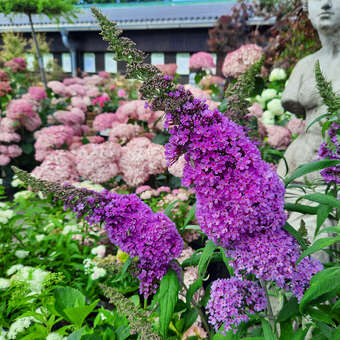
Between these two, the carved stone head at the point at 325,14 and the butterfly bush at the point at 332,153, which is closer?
the butterfly bush at the point at 332,153

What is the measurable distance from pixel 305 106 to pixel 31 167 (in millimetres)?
3721

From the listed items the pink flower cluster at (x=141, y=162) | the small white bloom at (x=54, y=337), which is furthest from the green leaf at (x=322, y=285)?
the pink flower cluster at (x=141, y=162)

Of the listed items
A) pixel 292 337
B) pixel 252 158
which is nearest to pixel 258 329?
pixel 292 337

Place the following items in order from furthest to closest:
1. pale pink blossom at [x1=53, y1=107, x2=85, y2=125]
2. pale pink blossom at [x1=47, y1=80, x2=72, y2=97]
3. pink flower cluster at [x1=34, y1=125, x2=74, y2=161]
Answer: pale pink blossom at [x1=47, y1=80, x2=72, y2=97]
pale pink blossom at [x1=53, y1=107, x2=85, y2=125]
pink flower cluster at [x1=34, y1=125, x2=74, y2=161]

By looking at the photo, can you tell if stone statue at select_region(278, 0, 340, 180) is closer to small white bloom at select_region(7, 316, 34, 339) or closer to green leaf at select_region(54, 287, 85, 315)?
green leaf at select_region(54, 287, 85, 315)

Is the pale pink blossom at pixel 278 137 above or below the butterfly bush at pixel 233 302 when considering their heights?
above

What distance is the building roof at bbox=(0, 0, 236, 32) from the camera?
10156 mm

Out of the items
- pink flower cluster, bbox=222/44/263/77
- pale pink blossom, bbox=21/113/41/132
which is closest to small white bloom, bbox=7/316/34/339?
pink flower cluster, bbox=222/44/263/77

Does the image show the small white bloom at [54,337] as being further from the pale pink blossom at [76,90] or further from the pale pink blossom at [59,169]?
the pale pink blossom at [76,90]

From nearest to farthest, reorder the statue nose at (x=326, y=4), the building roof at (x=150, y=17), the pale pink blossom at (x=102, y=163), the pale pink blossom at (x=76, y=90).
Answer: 1. the statue nose at (x=326, y=4)
2. the pale pink blossom at (x=102, y=163)
3. the pale pink blossom at (x=76, y=90)
4. the building roof at (x=150, y=17)

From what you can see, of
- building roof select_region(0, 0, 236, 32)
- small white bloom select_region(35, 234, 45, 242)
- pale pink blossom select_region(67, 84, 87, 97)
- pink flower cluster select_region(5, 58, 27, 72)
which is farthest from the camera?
building roof select_region(0, 0, 236, 32)

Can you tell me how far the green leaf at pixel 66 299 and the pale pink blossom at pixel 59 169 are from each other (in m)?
1.30

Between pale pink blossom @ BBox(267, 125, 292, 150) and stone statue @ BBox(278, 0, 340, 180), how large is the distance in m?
0.82

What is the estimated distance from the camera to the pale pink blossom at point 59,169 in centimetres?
272
